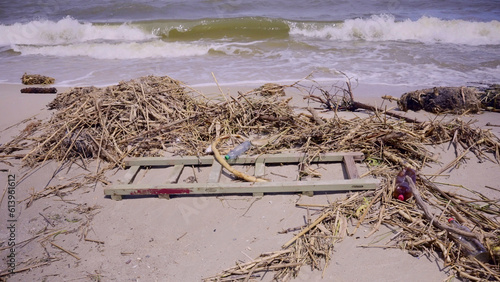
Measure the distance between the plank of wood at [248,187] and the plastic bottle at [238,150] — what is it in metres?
0.53

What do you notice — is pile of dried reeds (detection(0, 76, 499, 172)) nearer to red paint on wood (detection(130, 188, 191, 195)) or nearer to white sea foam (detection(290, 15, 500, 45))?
red paint on wood (detection(130, 188, 191, 195))

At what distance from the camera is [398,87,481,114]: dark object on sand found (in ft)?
16.9

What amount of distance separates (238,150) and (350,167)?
1227 millimetres

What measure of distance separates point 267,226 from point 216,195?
0.67 m

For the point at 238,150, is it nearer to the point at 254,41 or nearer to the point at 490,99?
the point at 490,99

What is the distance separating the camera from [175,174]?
3646mm

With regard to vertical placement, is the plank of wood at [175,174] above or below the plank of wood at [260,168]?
below

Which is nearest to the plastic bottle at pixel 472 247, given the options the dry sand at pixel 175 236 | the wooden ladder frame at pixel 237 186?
the dry sand at pixel 175 236

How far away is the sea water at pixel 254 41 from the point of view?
26.9 ft

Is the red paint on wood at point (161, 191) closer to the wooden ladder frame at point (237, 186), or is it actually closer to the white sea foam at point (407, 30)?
the wooden ladder frame at point (237, 186)

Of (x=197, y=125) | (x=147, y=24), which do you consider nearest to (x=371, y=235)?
(x=197, y=125)

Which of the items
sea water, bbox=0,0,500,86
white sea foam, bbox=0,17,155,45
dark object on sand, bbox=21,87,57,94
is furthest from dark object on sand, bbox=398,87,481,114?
white sea foam, bbox=0,17,155,45

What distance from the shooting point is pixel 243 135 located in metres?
4.44

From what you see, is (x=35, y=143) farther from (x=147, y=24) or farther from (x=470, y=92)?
(x=147, y=24)
